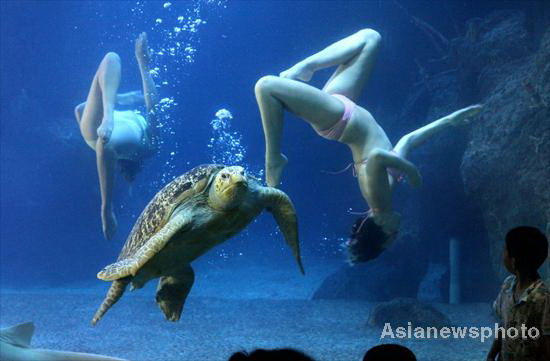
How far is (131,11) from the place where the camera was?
24.0 meters

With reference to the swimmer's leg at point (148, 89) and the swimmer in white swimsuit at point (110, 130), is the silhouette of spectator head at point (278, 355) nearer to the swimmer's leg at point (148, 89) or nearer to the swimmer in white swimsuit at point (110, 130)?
the swimmer in white swimsuit at point (110, 130)

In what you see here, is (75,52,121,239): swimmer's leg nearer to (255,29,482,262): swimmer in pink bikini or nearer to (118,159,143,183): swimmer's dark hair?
(118,159,143,183): swimmer's dark hair

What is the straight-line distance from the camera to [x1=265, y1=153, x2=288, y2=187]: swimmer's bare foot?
3711 mm

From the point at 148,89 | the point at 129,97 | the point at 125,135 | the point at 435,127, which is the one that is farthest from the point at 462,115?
the point at 129,97

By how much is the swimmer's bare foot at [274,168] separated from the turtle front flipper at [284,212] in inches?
18.5

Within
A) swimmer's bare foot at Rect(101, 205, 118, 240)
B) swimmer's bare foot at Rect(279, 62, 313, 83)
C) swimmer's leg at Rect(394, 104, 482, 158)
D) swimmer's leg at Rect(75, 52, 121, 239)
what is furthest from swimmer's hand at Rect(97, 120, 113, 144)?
swimmer's leg at Rect(394, 104, 482, 158)

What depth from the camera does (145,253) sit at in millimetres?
2883

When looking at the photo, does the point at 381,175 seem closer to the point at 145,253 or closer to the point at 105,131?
the point at 145,253

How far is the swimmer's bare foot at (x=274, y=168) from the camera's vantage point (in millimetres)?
3711

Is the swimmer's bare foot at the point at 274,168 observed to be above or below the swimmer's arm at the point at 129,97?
below

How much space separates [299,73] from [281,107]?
51cm

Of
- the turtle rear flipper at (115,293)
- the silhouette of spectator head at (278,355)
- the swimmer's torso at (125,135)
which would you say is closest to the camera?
the silhouette of spectator head at (278,355)

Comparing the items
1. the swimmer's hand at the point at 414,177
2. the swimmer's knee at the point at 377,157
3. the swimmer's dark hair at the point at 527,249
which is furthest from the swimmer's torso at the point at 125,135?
the swimmer's dark hair at the point at 527,249

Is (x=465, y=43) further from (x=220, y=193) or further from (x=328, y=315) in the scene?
A: (x=220, y=193)
